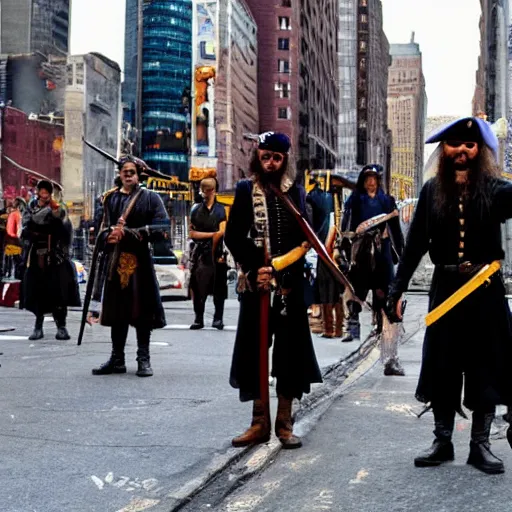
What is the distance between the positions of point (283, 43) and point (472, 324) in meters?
105

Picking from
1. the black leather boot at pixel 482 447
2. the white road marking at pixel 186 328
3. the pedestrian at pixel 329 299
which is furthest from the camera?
the white road marking at pixel 186 328

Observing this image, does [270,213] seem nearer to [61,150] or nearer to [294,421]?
[294,421]

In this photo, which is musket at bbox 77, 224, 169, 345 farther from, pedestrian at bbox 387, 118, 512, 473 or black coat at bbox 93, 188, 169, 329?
pedestrian at bbox 387, 118, 512, 473

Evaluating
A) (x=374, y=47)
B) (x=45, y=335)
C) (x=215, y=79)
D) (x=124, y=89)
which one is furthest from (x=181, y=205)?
(x=374, y=47)

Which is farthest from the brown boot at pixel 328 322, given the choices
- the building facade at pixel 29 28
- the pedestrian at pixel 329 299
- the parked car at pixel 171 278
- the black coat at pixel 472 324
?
the building facade at pixel 29 28

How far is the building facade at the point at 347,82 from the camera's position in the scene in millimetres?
150750

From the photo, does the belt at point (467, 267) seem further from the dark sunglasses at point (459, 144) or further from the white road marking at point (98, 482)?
the white road marking at point (98, 482)

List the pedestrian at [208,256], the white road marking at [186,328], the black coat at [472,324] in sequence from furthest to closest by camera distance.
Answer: the white road marking at [186,328] < the pedestrian at [208,256] < the black coat at [472,324]

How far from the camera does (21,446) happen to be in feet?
18.3

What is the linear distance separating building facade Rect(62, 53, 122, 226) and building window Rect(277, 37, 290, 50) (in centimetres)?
5476

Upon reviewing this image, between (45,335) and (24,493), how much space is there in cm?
763

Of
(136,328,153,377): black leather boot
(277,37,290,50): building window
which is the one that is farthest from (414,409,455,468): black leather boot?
(277,37,290,50): building window

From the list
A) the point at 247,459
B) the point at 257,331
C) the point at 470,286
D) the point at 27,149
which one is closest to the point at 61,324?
the point at 257,331

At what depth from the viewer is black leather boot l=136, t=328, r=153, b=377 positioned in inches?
336
